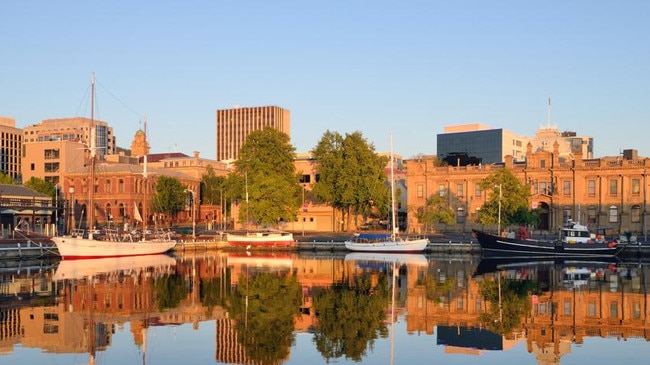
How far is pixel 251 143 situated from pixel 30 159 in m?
68.8

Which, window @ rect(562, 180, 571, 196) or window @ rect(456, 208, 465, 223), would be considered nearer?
window @ rect(562, 180, 571, 196)

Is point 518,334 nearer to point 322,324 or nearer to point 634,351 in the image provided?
point 634,351

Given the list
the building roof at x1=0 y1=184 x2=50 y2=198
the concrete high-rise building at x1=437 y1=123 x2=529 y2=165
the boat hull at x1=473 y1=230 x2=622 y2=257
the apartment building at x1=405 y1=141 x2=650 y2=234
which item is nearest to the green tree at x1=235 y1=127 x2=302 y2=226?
the apartment building at x1=405 y1=141 x2=650 y2=234

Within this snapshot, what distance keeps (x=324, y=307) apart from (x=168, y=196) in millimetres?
91730

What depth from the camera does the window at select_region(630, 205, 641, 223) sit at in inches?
3776

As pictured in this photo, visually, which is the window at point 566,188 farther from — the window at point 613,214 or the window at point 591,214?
the window at point 613,214

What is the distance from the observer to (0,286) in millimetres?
48094

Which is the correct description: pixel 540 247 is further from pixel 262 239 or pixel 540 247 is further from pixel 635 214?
pixel 262 239

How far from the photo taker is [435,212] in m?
101

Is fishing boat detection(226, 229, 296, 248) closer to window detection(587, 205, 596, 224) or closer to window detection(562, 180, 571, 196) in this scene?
window detection(562, 180, 571, 196)

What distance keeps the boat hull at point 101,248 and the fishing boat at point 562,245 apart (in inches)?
1439

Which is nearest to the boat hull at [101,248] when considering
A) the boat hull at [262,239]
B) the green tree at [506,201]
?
the boat hull at [262,239]

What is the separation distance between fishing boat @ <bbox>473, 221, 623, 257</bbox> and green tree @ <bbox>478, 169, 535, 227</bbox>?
1047 cm

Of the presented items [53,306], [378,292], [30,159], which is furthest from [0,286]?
[30,159]
